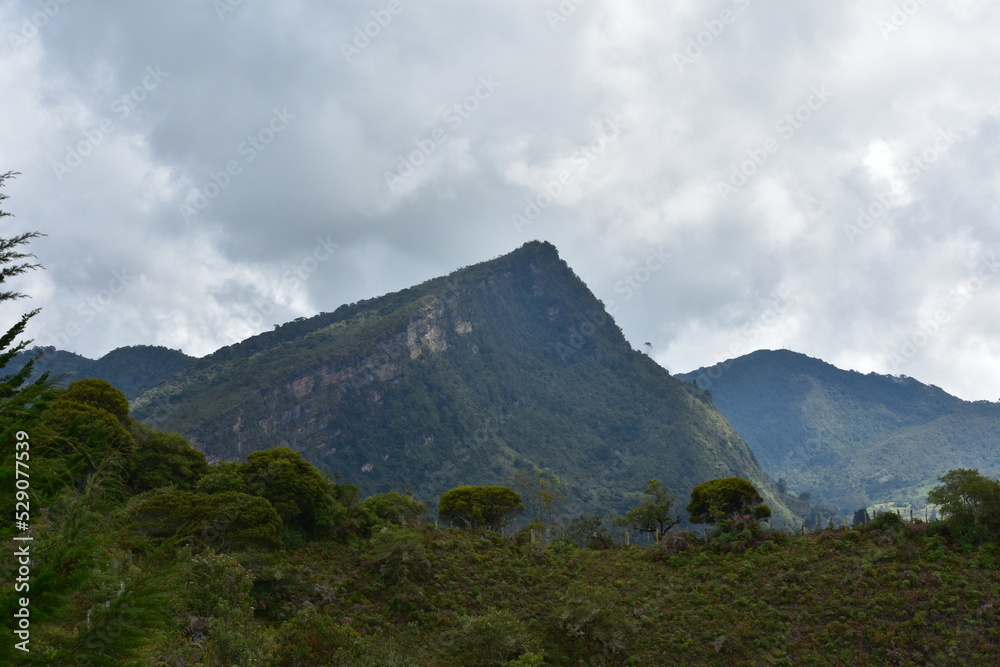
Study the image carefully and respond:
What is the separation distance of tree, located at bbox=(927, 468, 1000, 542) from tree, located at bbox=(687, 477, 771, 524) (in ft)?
34.0

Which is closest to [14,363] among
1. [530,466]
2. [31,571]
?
[530,466]

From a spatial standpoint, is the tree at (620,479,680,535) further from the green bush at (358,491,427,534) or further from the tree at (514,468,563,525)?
the green bush at (358,491,427,534)

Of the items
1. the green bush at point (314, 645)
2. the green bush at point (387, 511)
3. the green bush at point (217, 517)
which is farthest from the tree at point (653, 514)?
the green bush at point (314, 645)

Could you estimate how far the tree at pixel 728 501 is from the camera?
3847cm

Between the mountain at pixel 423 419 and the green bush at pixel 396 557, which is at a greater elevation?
the mountain at pixel 423 419

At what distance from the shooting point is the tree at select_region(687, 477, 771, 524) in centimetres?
3847

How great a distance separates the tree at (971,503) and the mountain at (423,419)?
10494cm

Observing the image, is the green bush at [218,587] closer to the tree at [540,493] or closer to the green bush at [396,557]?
the green bush at [396,557]

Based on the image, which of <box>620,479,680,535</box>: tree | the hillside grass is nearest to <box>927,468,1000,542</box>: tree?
the hillside grass

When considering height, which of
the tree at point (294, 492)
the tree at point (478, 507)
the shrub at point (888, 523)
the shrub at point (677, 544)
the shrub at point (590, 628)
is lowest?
the shrub at point (590, 628)

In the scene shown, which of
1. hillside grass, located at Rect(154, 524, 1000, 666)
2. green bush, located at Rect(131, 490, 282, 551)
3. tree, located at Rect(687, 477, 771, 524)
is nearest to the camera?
hillside grass, located at Rect(154, 524, 1000, 666)

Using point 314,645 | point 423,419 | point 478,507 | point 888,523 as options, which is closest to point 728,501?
point 888,523

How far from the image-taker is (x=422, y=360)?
18362 centimetres

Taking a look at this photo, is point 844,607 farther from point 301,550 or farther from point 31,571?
point 31,571
